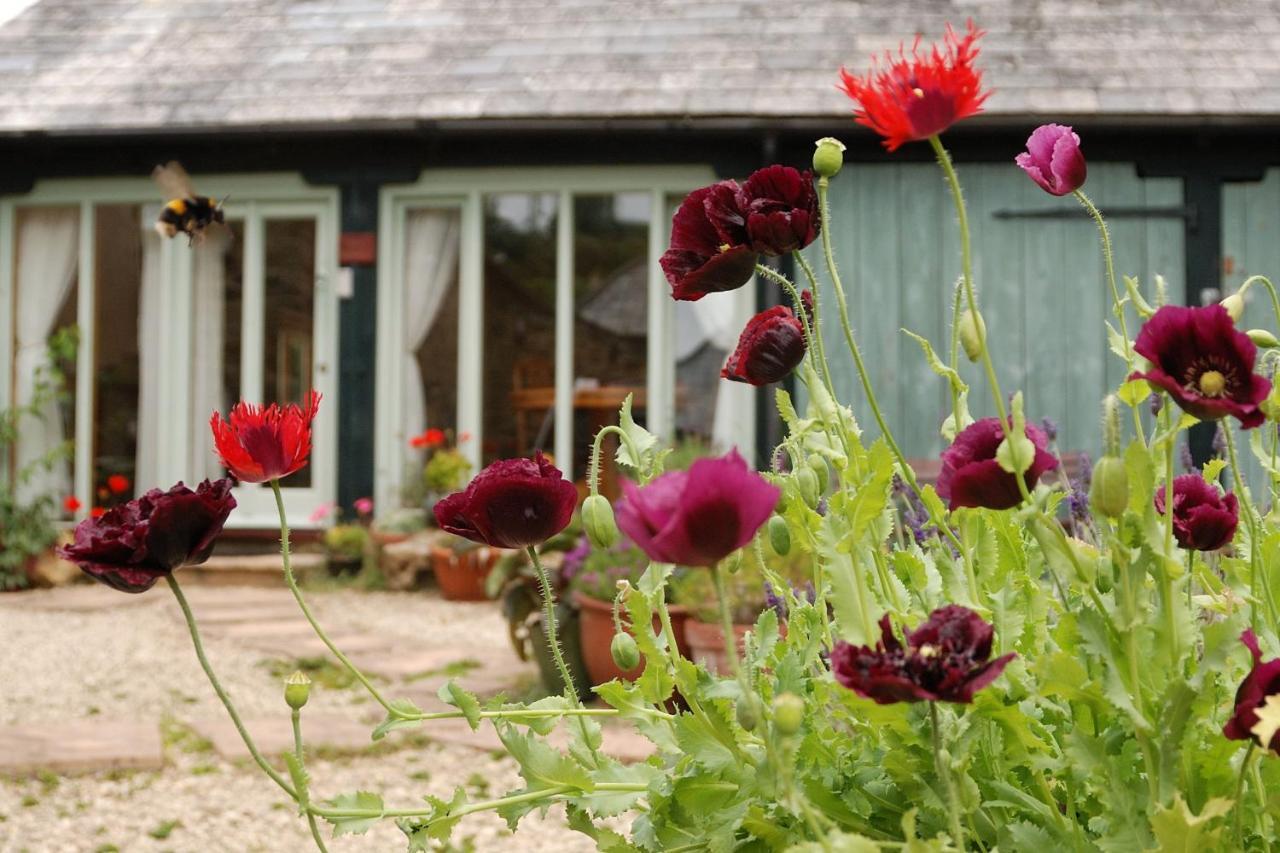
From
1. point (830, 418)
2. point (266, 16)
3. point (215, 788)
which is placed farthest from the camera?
point (266, 16)

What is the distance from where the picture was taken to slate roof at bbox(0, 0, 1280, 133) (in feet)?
23.2

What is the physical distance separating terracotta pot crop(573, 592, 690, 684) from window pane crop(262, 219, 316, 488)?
4434 millimetres

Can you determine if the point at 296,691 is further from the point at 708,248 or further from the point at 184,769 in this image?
the point at 184,769

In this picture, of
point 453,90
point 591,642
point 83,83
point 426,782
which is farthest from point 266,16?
point 426,782

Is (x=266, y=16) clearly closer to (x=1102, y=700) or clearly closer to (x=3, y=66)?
(x=3, y=66)

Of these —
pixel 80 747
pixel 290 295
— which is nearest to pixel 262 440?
pixel 80 747

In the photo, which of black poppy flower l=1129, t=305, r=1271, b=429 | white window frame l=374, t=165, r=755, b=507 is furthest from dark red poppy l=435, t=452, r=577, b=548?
white window frame l=374, t=165, r=755, b=507

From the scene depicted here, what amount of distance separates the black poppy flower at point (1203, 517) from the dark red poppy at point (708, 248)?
41 centimetres

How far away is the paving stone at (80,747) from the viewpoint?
10.8ft

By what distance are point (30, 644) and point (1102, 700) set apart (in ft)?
18.6

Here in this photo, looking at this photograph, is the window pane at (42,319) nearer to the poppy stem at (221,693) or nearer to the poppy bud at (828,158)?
the poppy stem at (221,693)

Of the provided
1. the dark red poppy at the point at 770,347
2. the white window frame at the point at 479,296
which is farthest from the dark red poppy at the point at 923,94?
the white window frame at the point at 479,296

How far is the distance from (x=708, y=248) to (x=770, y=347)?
12 centimetres

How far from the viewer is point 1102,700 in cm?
79
